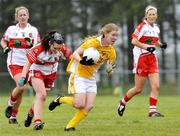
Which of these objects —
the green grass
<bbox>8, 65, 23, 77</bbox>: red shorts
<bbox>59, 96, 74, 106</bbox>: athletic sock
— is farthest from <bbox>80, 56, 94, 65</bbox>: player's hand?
<bbox>8, 65, 23, 77</bbox>: red shorts

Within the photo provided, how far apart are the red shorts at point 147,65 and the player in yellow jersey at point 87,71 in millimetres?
2791

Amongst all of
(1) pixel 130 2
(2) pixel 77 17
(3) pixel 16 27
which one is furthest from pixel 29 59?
(2) pixel 77 17

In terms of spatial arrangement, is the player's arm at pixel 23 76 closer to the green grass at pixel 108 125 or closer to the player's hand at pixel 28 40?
the green grass at pixel 108 125

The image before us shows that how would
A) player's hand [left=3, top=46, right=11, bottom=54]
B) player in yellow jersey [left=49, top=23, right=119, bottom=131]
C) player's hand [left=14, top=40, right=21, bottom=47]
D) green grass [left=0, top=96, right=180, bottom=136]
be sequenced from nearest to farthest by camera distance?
green grass [left=0, top=96, right=180, bottom=136]
player in yellow jersey [left=49, top=23, right=119, bottom=131]
player's hand [left=3, top=46, right=11, bottom=54]
player's hand [left=14, top=40, right=21, bottom=47]

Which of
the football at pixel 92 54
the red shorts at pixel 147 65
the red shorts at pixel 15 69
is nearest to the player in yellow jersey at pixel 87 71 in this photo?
the football at pixel 92 54

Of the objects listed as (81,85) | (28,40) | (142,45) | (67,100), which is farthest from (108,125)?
(28,40)

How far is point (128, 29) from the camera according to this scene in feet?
147

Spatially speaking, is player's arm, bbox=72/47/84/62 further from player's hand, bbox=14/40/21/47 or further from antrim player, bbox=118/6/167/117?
antrim player, bbox=118/6/167/117

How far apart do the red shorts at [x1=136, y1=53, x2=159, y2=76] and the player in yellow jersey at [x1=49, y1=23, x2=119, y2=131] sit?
2.79 meters

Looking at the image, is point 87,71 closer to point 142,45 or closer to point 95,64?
point 95,64

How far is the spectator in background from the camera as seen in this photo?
1135 centimetres

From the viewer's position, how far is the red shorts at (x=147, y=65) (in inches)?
563

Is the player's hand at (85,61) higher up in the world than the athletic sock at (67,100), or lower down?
higher up

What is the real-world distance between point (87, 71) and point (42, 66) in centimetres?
76
